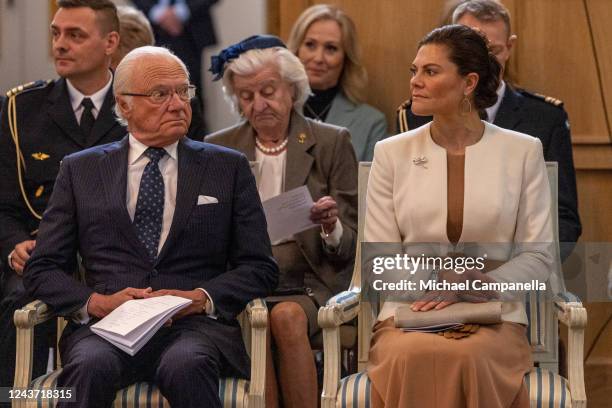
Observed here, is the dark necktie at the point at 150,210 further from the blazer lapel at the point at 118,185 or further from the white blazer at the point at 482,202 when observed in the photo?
the white blazer at the point at 482,202

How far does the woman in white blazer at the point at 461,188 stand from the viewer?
376 cm

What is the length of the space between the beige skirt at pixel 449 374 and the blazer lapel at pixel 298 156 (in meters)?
1.08

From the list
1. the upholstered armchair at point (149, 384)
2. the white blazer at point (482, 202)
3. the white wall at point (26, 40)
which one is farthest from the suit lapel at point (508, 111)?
the white wall at point (26, 40)

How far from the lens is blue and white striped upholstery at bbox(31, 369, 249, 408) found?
3590mm

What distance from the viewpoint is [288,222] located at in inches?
170

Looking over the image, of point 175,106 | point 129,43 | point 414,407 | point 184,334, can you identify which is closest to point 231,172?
point 175,106

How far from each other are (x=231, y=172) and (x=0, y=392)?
1.02 metres

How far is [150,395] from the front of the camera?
3607 millimetres

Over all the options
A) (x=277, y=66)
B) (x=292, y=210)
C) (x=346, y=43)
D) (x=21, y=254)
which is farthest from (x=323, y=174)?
(x=21, y=254)

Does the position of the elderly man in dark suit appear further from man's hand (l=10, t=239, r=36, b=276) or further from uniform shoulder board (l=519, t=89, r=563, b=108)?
uniform shoulder board (l=519, t=89, r=563, b=108)

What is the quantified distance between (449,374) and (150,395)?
873 millimetres

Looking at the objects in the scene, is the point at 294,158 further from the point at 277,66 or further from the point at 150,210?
the point at 150,210

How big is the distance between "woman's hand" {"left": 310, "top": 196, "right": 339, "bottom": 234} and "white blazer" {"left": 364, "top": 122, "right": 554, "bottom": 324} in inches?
14.4

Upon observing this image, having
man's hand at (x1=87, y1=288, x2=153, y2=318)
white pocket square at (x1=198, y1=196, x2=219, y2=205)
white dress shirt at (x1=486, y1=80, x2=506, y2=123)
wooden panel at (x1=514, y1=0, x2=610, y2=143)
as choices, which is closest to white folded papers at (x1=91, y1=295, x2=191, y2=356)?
man's hand at (x1=87, y1=288, x2=153, y2=318)
